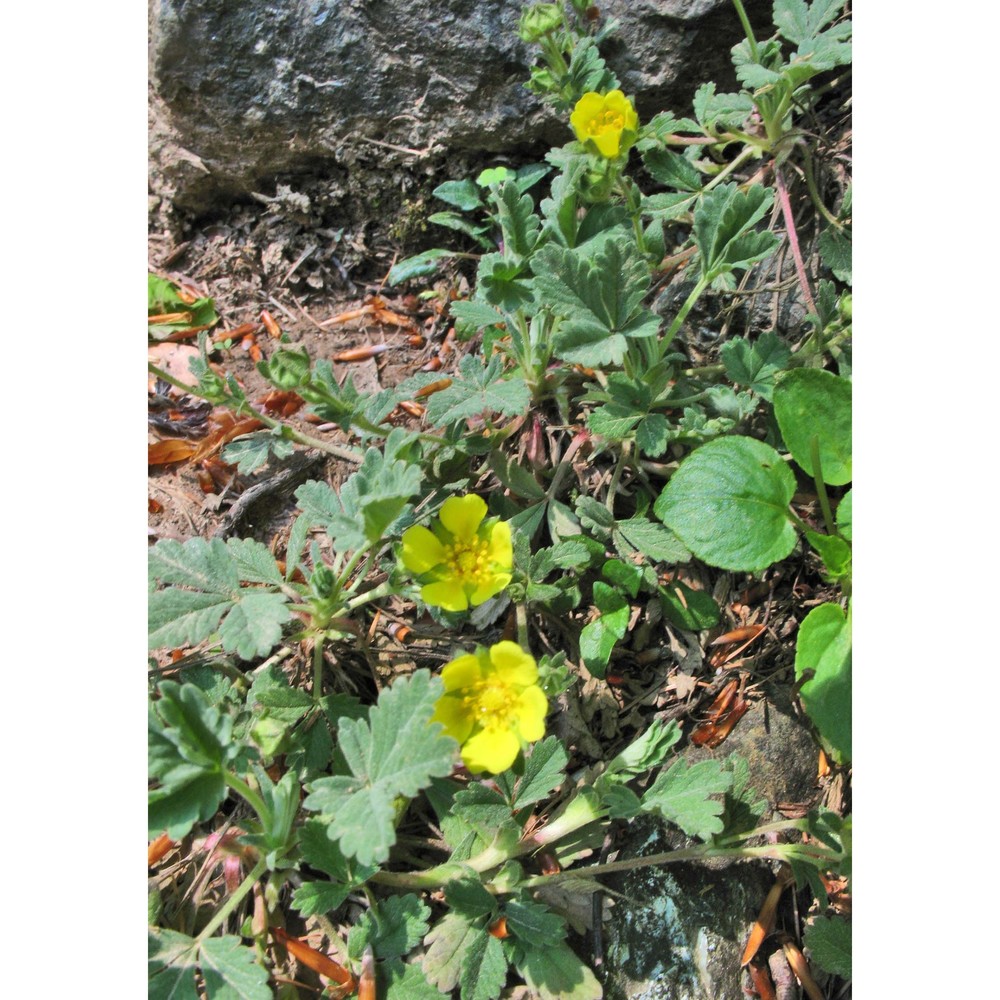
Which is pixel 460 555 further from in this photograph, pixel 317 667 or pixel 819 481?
pixel 819 481

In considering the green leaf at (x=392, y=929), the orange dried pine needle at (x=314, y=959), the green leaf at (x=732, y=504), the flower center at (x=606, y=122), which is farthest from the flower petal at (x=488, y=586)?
the flower center at (x=606, y=122)

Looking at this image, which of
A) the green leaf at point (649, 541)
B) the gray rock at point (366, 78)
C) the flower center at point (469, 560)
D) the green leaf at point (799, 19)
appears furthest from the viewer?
the gray rock at point (366, 78)

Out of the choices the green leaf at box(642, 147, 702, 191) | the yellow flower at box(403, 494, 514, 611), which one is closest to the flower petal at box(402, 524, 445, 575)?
the yellow flower at box(403, 494, 514, 611)

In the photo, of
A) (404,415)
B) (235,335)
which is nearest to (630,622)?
(404,415)

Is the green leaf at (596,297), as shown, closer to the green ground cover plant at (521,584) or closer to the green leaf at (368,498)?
the green ground cover plant at (521,584)

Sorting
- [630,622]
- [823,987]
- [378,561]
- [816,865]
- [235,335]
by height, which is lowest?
[823,987]

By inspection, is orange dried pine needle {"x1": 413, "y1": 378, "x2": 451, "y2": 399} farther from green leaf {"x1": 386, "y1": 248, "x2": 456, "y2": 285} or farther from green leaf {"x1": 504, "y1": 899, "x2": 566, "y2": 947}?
green leaf {"x1": 504, "y1": 899, "x2": 566, "y2": 947}

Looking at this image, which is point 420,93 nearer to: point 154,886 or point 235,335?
point 235,335
